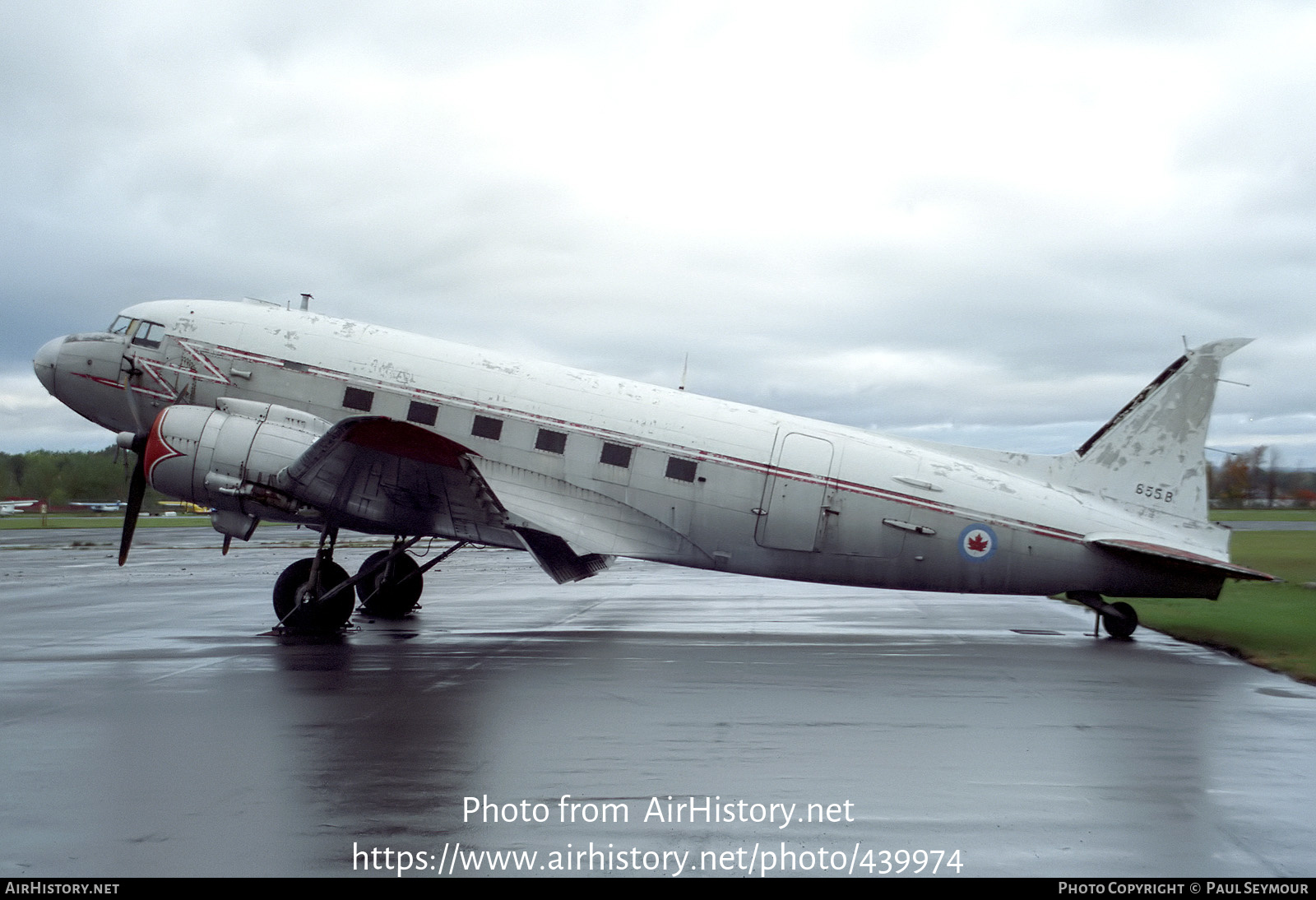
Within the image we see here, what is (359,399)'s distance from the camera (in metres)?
15.0

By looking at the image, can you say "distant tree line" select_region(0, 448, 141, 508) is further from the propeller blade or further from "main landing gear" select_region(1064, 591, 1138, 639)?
"main landing gear" select_region(1064, 591, 1138, 639)

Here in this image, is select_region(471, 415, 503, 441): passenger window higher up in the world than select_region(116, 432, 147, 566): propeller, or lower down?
higher up

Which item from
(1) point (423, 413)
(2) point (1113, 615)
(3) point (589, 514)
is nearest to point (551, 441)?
(3) point (589, 514)

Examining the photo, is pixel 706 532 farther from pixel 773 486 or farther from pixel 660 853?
pixel 660 853

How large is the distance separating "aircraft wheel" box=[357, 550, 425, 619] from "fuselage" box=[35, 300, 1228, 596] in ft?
11.9

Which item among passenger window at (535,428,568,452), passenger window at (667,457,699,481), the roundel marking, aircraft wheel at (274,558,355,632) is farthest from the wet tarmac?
passenger window at (535,428,568,452)

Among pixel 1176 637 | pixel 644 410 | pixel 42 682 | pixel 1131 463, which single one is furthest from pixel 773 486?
pixel 42 682

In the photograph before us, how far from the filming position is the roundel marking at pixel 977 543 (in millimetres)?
14523

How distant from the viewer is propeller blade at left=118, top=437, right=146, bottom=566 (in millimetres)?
14805

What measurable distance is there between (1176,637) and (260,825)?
14159 millimetres

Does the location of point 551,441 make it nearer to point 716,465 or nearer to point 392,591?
point 716,465

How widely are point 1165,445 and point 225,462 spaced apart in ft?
45.3
